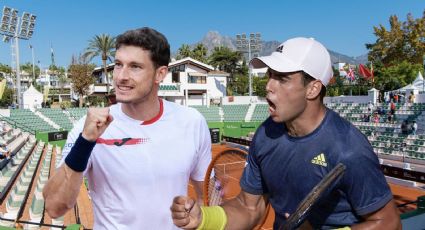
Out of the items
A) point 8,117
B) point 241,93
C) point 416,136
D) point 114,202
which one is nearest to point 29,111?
point 8,117

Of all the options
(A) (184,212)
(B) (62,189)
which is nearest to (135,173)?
(B) (62,189)

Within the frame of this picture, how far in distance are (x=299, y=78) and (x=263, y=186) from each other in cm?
91

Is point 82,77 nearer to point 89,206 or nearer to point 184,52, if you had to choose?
point 184,52

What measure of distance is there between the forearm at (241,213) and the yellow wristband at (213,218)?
0.31ft

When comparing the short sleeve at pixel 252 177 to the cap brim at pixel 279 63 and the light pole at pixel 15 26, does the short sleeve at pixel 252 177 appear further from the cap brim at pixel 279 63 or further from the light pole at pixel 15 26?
the light pole at pixel 15 26

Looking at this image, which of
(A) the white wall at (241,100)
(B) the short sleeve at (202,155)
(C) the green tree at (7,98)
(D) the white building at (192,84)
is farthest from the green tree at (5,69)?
(B) the short sleeve at (202,155)

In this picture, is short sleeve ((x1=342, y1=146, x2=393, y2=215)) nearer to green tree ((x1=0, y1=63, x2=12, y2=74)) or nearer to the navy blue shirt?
the navy blue shirt

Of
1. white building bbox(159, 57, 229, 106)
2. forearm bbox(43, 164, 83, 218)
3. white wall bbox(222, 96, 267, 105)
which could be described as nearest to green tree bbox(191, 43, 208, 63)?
white building bbox(159, 57, 229, 106)

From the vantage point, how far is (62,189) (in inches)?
97.9

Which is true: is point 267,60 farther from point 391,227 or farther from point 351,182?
point 391,227

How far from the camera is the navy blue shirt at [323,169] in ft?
7.57

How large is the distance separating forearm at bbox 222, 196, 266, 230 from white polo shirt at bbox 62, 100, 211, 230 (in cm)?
43

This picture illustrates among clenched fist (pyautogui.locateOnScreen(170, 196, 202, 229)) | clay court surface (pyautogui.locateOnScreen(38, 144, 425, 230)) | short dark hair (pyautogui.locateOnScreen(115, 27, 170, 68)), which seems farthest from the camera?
clay court surface (pyautogui.locateOnScreen(38, 144, 425, 230))

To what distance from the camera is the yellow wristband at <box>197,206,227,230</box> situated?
2330 millimetres
